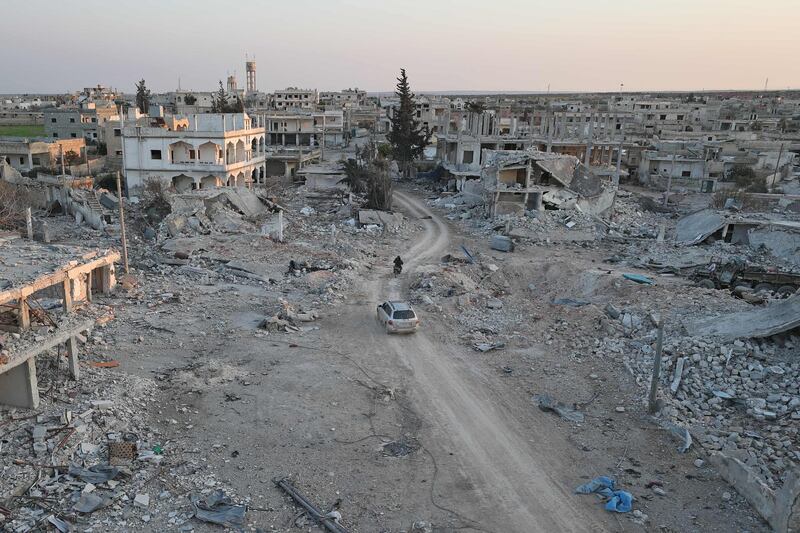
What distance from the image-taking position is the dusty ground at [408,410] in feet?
34.9

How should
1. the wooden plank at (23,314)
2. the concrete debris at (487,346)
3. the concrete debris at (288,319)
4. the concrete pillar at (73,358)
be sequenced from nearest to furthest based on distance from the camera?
1. the wooden plank at (23,314)
2. the concrete pillar at (73,358)
3. the concrete debris at (487,346)
4. the concrete debris at (288,319)

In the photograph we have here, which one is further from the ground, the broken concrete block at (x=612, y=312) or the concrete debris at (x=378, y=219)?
the concrete debris at (x=378, y=219)

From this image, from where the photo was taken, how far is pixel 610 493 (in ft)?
35.7

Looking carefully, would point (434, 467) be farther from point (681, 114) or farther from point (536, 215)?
point (681, 114)

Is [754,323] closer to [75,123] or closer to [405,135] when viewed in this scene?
[405,135]

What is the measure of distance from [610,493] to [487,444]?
8.72 ft

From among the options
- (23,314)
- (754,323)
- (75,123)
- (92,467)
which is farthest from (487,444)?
(75,123)

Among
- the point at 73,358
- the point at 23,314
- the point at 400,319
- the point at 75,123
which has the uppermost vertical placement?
the point at 75,123

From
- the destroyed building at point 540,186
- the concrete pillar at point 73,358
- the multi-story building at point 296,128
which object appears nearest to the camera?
the concrete pillar at point 73,358

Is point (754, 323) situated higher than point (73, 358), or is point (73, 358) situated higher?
point (754, 323)

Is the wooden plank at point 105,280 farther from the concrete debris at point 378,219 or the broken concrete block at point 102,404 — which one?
the concrete debris at point 378,219

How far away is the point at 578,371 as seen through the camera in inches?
643

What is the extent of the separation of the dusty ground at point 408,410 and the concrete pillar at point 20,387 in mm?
2322

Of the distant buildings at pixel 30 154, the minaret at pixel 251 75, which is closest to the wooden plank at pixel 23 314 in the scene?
the distant buildings at pixel 30 154
